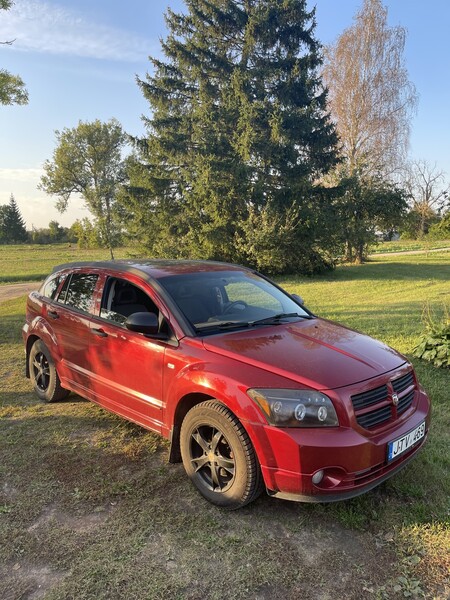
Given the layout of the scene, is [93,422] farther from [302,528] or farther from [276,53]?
[276,53]

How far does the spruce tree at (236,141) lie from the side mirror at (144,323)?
15.2m

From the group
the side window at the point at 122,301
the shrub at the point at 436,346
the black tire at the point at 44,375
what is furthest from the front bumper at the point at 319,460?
the shrub at the point at 436,346

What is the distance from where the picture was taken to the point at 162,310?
3502mm

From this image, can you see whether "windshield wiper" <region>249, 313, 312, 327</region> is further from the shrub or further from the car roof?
the shrub

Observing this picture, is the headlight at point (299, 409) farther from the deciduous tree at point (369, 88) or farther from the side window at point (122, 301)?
the deciduous tree at point (369, 88)

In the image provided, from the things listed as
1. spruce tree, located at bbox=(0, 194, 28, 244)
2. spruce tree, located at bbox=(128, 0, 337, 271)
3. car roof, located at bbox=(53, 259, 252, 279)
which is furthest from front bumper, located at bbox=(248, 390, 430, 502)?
spruce tree, located at bbox=(0, 194, 28, 244)

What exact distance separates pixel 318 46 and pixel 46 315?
828 inches

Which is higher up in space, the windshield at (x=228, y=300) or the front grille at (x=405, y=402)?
the windshield at (x=228, y=300)

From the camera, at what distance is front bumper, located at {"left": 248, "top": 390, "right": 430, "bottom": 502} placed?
8.28 feet

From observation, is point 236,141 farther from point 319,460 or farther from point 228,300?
point 319,460

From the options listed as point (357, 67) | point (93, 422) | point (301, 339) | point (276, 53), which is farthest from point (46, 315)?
point (357, 67)

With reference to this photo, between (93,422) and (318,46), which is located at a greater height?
(318,46)

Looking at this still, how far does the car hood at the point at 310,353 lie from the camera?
2.77m

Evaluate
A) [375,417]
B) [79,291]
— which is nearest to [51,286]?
[79,291]
